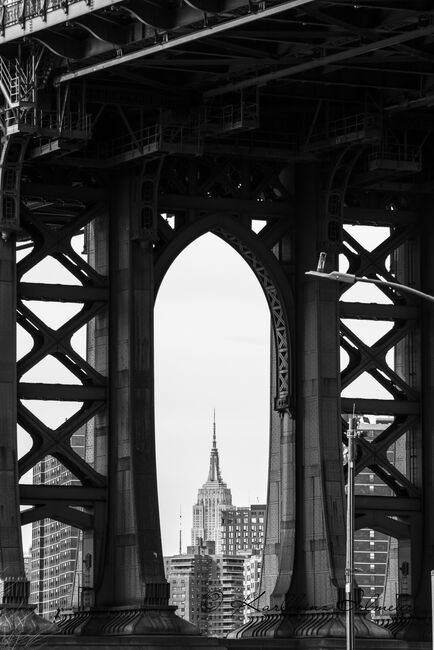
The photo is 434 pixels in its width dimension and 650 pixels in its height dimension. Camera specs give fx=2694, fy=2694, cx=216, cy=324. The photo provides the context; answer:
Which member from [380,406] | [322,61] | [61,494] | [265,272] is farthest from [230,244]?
[322,61]

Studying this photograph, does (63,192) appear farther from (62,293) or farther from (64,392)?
(64,392)

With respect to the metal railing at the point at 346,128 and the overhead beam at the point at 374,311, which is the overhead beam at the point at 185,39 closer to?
the metal railing at the point at 346,128

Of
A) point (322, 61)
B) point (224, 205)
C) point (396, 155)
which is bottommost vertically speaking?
point (224, 205)

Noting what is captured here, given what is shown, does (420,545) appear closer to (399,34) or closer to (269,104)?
(269,104)

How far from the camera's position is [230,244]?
88375 millimetres

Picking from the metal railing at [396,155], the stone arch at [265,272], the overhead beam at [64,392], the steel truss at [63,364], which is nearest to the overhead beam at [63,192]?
the steel truss at [63,364]

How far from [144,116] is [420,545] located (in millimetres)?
17175

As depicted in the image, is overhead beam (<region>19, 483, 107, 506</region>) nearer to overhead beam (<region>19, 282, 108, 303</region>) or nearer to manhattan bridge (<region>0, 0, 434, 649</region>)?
manhattan bridge (<region>0, 0, 434, 649</region>)

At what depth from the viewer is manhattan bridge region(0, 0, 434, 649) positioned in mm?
79875

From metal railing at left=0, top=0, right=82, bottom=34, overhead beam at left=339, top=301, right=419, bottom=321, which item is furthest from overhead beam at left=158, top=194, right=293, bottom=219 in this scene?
metal railing at left=0, top=0, right=82, bottom=34

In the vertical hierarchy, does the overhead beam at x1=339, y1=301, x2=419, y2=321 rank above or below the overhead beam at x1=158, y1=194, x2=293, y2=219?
below

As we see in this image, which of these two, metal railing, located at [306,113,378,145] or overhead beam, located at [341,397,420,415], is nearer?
metal railing, located at [306,113,378,145]

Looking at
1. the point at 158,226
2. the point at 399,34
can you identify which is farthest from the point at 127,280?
the point at 399,34

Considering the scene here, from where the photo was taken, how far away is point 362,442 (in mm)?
88938
